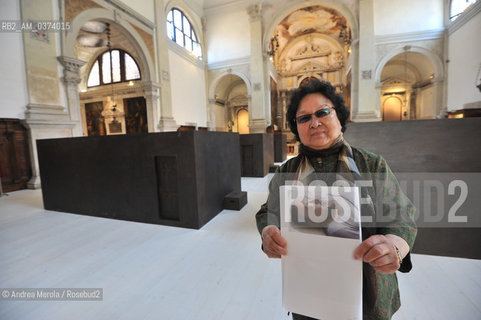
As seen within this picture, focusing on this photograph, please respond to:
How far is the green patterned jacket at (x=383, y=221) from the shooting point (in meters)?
0.92

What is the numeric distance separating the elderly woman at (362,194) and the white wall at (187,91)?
11.6 m

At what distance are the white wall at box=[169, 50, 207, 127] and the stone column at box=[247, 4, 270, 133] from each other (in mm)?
3532

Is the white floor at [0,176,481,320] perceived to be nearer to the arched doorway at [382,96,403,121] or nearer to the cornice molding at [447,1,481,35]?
the cornice molding at [447,1,481,35]

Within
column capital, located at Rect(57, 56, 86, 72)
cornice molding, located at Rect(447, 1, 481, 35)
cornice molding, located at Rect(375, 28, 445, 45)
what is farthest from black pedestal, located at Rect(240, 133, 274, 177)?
cornice molding, located at Rect(447, 1, 481, 35)

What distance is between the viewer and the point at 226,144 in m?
3.91

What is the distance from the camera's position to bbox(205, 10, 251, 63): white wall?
13930 millimetres

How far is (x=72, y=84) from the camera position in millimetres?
6793

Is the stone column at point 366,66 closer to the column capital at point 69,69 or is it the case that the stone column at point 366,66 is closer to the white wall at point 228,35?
the white wall at point 228,35

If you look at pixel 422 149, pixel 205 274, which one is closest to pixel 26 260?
pixel 205 274

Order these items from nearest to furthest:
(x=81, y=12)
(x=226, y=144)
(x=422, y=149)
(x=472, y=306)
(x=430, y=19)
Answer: (x=472, y=306)
(x=422, y=149)
(x=226, y=144)
(x=81, y=12)
(x=430, y=19)

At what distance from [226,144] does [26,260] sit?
2992 mm

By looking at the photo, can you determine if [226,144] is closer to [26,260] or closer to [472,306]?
[26,260]

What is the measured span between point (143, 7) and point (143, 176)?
32.7 feet

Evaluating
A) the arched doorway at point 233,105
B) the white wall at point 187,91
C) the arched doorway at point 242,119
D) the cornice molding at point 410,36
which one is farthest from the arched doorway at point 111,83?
the cornice molding at point 410,36
